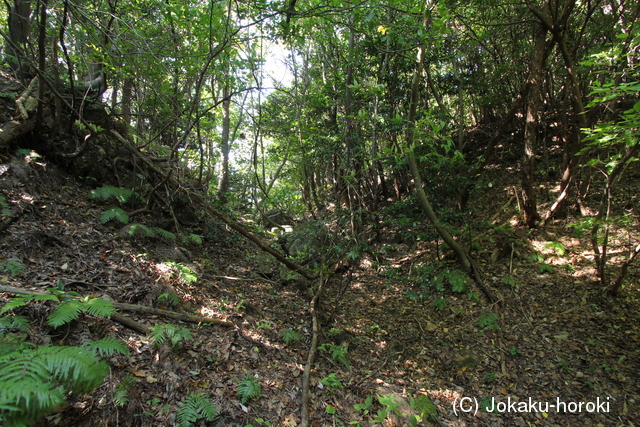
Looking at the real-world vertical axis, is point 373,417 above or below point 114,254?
below

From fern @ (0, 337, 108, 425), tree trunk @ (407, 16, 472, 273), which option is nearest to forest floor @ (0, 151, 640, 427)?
fern @ (0, 337, 108, 425)

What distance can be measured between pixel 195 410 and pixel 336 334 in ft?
8.80

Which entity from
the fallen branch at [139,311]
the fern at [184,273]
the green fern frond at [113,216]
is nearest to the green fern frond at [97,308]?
the fallen branch at [139,311]

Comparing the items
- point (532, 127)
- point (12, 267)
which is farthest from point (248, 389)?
point (532, 127)

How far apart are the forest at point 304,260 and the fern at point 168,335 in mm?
27

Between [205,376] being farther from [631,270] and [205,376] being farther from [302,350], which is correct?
[631,270]

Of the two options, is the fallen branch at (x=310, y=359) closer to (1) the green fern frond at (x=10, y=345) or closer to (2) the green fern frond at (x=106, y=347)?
(2) the green fern frond at (x=106, y=347)

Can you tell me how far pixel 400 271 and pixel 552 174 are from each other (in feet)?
18.0

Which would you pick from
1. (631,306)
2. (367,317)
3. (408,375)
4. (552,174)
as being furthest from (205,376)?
(552,174)

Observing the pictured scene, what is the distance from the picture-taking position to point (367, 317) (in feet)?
18.9

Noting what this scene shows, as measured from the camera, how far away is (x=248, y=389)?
296 centimetres

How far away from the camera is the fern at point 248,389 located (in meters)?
2.91

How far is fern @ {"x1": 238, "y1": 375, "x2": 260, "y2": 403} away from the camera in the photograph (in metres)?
2.91

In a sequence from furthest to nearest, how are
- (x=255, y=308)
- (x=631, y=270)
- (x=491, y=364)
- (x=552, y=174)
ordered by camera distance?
1. (x=552, y=174)
2. (x=631, y=270)
3. (x=255, y=308)
4. (x=491, y=364)
